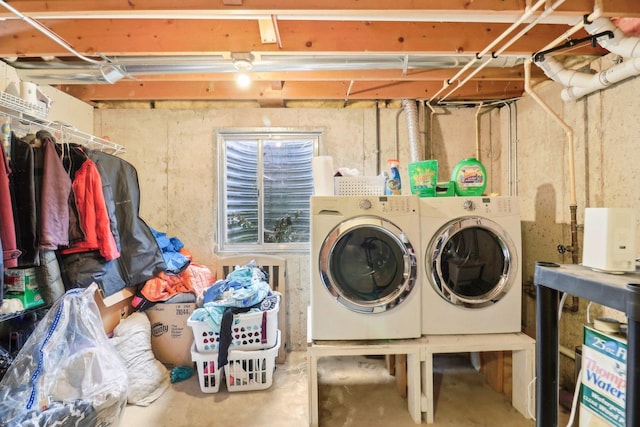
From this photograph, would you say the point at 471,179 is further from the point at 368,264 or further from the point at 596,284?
the point at 596,284


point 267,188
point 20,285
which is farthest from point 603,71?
point 20,285

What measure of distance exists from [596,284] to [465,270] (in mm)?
1126

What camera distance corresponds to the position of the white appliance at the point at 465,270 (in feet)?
6.02

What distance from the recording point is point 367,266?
187cm

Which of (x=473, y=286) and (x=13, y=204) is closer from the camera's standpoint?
(x=13, y=204)

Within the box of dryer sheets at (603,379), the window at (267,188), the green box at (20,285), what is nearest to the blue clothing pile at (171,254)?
the window at (267,188)

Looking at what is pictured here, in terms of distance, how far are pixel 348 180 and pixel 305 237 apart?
3.21ft

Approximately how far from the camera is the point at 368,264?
6.14 ft

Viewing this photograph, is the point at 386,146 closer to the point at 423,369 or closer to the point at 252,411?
the point at 423,369

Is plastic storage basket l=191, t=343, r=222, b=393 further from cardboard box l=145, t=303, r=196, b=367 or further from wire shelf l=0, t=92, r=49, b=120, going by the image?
wire shelf l=0, t=92, r=49, b=120

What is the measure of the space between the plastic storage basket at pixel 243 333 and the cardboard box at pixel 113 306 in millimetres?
564

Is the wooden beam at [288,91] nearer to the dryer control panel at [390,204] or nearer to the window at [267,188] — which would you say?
the window at [267,188]

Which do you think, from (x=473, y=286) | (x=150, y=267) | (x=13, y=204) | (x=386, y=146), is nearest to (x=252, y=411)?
(x=150, y=267)

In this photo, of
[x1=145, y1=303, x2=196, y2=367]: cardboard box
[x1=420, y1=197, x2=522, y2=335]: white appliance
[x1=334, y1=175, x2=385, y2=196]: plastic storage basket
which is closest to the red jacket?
[x1=145, y1=303, x2=196, y2=367]: cardboard box
